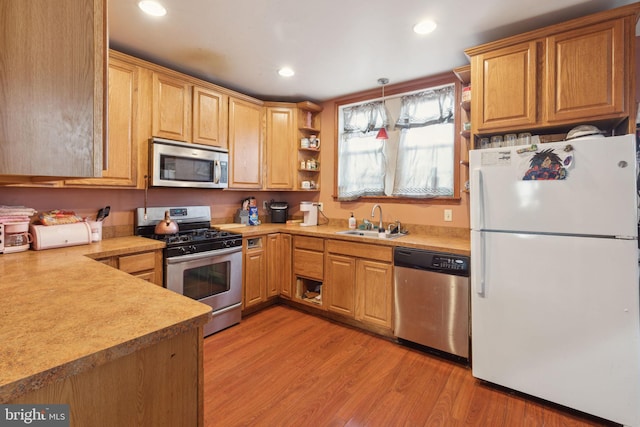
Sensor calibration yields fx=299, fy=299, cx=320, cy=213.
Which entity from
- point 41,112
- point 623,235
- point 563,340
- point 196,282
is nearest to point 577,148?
point 623,235

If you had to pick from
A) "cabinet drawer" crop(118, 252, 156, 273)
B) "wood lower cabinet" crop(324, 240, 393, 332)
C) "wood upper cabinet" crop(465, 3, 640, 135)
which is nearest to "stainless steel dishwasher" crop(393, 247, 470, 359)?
"wood lower cabinet" crop(324, 240, 393, 332)

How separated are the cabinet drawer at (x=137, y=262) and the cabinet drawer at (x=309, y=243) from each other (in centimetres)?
137

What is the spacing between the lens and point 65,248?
2070 mm

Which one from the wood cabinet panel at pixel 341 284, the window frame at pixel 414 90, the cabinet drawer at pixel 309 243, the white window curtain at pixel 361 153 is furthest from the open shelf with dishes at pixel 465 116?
the cabinet drawer at pixel 309 243

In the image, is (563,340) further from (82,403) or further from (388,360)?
(82,403)

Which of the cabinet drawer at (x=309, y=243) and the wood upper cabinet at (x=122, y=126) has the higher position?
the wood upper cabinet at (x=122, y=126)

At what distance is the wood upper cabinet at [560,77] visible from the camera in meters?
1.76

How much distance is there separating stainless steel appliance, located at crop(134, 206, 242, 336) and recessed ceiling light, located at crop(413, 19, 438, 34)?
2.24 metres

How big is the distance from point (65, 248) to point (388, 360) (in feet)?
8.10

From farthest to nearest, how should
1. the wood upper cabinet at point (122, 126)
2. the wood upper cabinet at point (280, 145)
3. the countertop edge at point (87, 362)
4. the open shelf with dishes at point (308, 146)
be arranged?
the open shelf with dishes at point (308, 146) < the wood upper cabinet at point (280, 145) < the wood upper cabinet at point (122, 126) < the countertop edge at point (87, 362)

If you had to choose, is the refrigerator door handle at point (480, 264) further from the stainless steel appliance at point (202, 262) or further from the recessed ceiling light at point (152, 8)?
the recessed ceiling light at point (152, 8)

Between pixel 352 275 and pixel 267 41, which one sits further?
pixel 352 275

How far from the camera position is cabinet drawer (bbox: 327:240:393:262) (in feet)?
8.43

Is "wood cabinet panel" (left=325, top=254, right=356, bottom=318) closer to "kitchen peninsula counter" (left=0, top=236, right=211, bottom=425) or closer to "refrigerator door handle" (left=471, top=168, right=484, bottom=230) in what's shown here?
"refrigerator door handle" (left=471, top=168, right=484, bottom=230)
